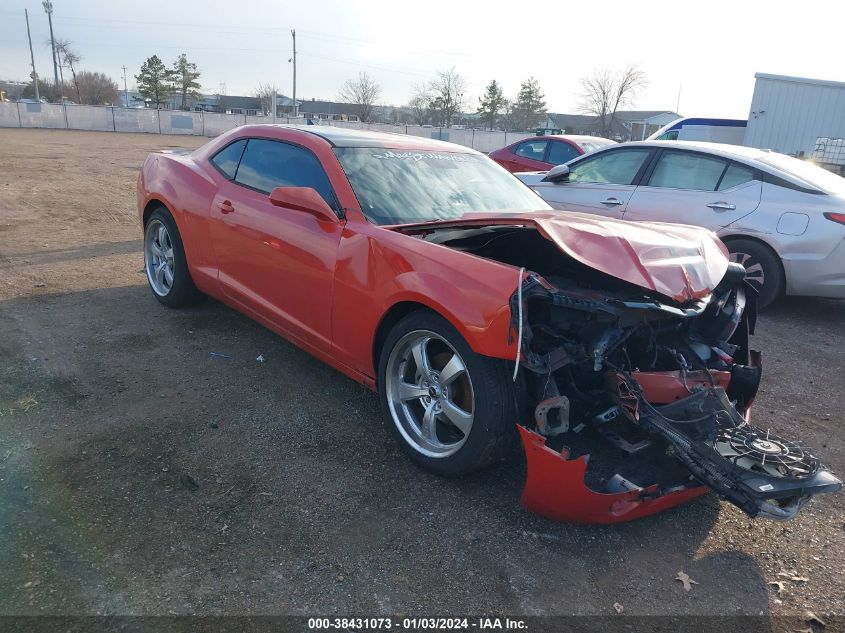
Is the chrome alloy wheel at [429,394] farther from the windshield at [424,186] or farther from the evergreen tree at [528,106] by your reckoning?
the evergreen tree at [528,106]

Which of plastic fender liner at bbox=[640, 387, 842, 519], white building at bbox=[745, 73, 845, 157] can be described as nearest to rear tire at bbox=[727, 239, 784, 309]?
plastic fender liner at bbox=[640, 387, 842, 519]

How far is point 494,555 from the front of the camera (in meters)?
2.54

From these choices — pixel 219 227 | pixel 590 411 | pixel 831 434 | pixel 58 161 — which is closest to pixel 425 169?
pixel 219 227

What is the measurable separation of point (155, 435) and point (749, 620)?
282 centimetres

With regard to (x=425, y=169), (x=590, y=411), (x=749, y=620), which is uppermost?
(x=425, y=169)

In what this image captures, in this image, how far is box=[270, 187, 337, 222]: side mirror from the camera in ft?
11.1

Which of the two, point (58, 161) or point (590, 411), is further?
point (58, 161)

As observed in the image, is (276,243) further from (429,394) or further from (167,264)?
(167,264)

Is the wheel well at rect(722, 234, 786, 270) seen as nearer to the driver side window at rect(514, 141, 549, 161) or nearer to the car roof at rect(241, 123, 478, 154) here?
the car roof at rect(241, 123, 478, 154)

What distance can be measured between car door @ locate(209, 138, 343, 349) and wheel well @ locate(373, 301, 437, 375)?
0.38 meters

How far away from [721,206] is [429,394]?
434 cm

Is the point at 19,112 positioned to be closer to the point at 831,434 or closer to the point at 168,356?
the point at 168,356

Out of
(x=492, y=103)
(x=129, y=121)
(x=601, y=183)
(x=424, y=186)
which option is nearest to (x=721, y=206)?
(x=601, y=183)

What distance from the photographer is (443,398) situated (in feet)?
9.67
